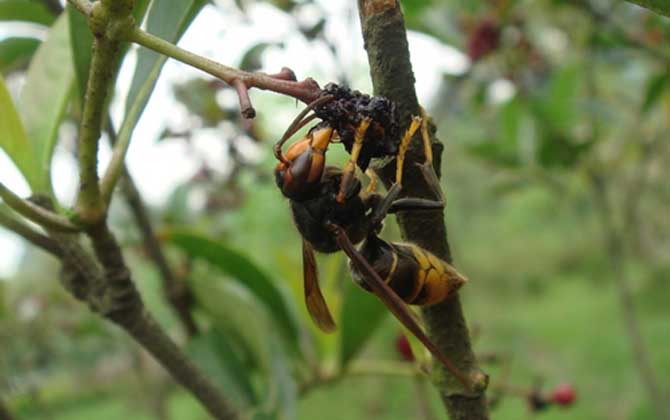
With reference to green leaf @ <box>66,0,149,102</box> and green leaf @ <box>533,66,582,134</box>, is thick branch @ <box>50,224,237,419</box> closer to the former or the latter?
green leaf @ <box>66,0,149,102</box>

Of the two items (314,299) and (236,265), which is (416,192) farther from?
(236,265)

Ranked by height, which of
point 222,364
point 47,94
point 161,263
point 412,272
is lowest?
point 222,364

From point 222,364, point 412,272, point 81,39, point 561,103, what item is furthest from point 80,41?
point 561,103

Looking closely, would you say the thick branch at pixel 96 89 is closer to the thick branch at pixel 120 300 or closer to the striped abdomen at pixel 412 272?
the thick branch at pixel 120 300

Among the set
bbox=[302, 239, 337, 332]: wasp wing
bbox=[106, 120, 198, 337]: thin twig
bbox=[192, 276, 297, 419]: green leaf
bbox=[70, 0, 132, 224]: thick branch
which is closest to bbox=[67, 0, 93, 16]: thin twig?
bbox=[70, 0, 132, 224]: thick branch

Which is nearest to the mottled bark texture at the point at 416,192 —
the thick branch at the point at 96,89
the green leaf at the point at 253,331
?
the thick branch at the point at 96,89

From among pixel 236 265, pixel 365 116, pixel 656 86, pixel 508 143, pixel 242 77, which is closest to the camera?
pixel 242 77
